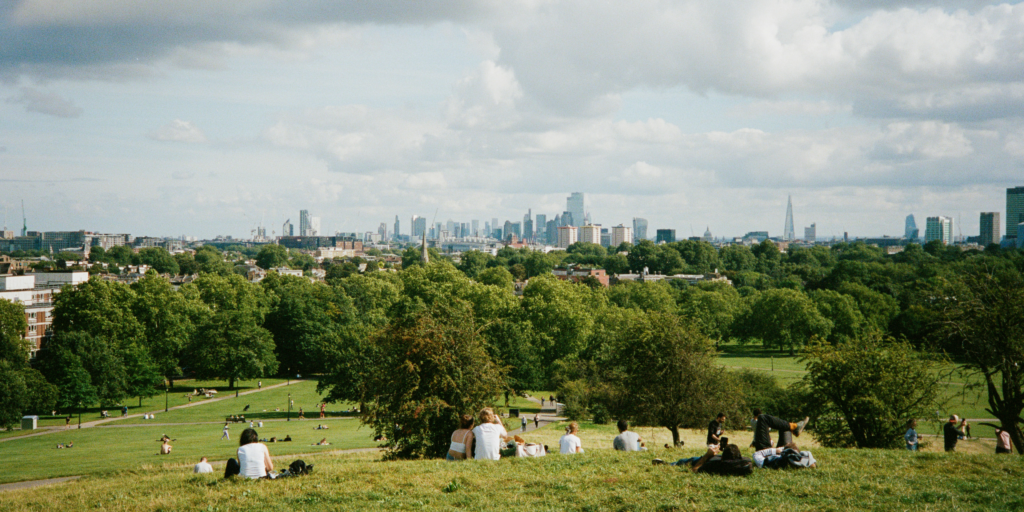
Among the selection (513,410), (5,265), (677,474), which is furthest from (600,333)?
(5,265)

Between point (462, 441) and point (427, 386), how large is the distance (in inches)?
209

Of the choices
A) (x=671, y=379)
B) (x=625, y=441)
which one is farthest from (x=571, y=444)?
(x=671, y=379)

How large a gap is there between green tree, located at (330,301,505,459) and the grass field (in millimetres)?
4715

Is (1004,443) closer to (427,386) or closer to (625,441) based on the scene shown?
(625,441)

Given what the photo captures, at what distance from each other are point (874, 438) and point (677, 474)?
653 inches

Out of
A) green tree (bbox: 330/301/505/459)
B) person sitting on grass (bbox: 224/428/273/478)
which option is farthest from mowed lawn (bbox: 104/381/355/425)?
person sitting on grass (bbox: 224/428/273/478)

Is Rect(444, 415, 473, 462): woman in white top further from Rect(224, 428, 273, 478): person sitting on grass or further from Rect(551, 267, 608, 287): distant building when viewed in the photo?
Rect(551, 267, 608, 287): distant building

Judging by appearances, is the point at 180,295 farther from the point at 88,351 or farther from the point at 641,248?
the point at 641,248

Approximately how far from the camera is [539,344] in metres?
57.3

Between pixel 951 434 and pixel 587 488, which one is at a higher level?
pixel 587 488

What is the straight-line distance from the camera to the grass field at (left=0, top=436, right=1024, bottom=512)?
37.7 ft

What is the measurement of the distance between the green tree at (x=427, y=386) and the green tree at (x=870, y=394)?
46.0ft

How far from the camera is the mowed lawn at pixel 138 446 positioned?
27.6 m

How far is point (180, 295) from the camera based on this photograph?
65000mm
